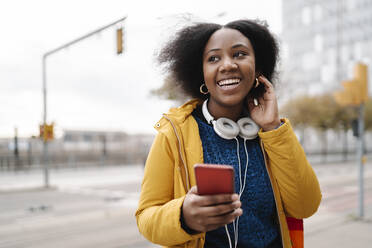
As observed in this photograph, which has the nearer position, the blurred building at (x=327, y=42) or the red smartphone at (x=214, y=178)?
the red smartphone at (x=214, y=178)

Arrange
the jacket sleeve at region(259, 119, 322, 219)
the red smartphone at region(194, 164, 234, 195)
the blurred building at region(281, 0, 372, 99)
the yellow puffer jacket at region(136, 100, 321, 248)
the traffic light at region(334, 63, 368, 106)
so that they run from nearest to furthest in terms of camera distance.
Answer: the red smartphone at region(194, 164, 234, 195) → the yellow puffer jacket at region(136, 100, 321, 248) → the jacket sleeve at region(259, 119, 322, 219) → the traffic light at region(334, 63, 368, 106) → the blurred building at region(281, 0, 372, 99)

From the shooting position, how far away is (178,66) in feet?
5.77

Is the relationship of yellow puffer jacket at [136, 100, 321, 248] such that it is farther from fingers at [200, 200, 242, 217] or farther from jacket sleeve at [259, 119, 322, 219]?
fingers at [200, 200, 242, 217]

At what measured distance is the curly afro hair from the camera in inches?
61.7

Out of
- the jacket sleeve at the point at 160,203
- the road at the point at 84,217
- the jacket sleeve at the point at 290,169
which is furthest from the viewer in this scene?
the road at the point at 84,217

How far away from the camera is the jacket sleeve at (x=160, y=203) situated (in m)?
1.13

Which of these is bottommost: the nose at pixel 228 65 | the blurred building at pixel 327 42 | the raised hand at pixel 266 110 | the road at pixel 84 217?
the road at pixel 84 217

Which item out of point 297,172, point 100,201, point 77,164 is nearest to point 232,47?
point 297,172

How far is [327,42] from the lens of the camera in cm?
5775

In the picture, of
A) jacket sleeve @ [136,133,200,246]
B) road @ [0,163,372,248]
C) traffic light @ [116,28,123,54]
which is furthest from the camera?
traffic light @ [116,28,123,54]

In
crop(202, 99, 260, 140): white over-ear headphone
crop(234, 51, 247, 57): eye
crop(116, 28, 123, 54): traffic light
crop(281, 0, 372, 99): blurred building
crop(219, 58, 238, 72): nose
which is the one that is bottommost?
crop(202, 99, 260, 140): white over-ear headphone

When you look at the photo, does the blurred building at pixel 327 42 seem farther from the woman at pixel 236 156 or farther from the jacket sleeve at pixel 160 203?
the jacket sleeve at pixel 160 203

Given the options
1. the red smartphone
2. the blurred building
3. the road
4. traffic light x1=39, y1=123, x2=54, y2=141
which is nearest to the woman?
the red smartphone

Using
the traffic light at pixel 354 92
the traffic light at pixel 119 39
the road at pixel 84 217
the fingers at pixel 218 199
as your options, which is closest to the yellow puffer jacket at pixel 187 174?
the fingers at pixel 218 199
